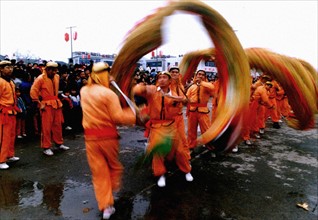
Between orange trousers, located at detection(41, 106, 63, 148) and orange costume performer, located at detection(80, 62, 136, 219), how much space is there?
2550 mm

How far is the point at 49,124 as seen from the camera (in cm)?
550

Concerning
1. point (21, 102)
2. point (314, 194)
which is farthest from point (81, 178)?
point (314, 194)

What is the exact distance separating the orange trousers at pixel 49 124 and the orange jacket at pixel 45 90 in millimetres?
124

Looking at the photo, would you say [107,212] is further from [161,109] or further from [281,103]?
[281,103]

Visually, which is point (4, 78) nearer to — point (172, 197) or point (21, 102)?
point (21, 102)

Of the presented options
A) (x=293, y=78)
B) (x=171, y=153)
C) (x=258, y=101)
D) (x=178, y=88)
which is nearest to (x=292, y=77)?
(x=293, y=78)

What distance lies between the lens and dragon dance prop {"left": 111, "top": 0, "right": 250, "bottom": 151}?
2656 millimetres

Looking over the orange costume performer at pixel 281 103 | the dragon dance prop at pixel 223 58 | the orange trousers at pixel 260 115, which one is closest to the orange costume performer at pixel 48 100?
the dragon dance prop at pixel 223 58

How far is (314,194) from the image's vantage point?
14.4 feet

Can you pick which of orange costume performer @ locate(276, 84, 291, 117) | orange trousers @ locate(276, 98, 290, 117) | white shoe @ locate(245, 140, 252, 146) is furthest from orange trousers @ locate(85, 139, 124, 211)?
orange trousers @ locate(276, 98, 290, 117)

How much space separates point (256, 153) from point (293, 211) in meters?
2.71

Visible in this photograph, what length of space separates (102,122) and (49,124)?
9.11 ft

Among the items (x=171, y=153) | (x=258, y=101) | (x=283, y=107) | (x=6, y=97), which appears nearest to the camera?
(x=171, y=153)

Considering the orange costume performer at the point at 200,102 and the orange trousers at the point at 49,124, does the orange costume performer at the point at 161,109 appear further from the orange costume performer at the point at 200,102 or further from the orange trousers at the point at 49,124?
the orange trousers at the point at 49,124
